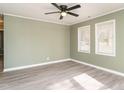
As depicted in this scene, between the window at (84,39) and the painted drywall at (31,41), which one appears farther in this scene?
the window at (84,39)

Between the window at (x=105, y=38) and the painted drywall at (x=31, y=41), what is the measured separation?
6.76 feet

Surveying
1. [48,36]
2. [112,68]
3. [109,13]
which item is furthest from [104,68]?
[48,36]

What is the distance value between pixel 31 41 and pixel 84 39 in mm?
2709

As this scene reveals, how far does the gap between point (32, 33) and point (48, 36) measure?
2.81ft

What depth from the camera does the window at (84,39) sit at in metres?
4.74

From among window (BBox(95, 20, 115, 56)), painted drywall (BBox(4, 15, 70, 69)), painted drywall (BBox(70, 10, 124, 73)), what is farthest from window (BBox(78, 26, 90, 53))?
painted drywall (BBox(4, 15, 70, 69))

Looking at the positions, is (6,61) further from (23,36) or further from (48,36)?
(48,36)

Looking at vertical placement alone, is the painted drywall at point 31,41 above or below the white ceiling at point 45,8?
below

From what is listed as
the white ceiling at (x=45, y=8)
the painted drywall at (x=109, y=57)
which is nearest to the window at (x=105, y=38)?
the painted drywall at (x=109, y=57)

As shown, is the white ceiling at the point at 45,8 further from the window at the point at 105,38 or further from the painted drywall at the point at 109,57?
the window at the point at 105,38

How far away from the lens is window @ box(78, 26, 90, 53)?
4.74 meters

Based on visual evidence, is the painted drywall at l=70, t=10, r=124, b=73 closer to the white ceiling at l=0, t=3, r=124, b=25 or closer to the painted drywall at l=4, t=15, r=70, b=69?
the white ceiling at l=0, t=3, r=124, b=25

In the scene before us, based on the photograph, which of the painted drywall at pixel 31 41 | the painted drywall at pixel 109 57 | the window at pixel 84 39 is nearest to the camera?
the painted drywall at pixel 109 57

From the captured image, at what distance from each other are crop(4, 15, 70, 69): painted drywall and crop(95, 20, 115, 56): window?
206 centimetres
